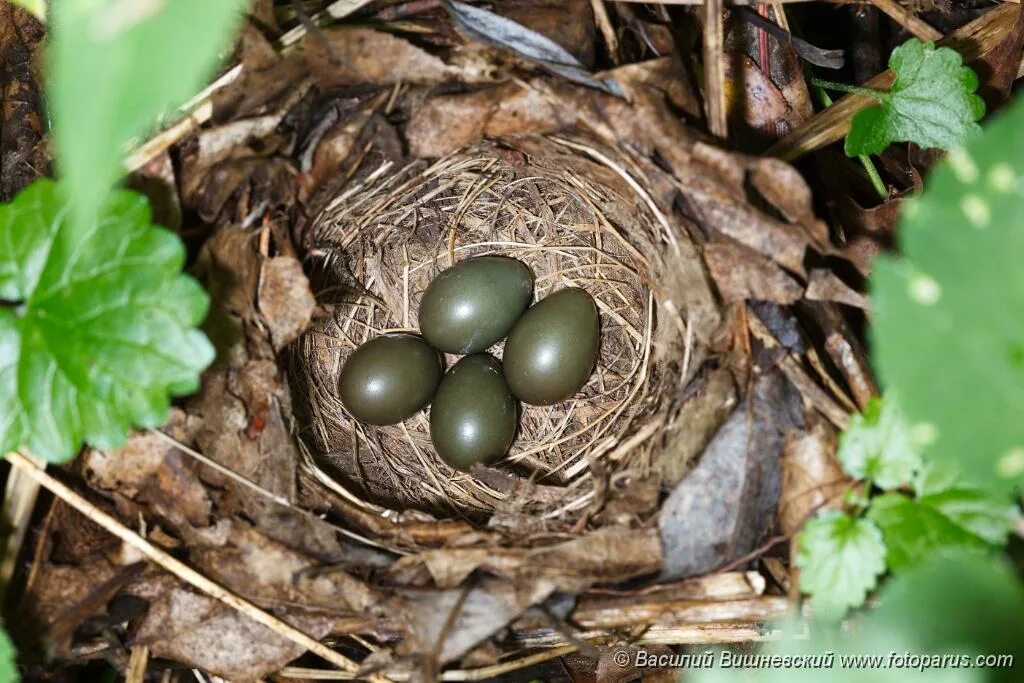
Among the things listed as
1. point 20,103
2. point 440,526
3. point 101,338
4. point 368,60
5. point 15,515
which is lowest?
point 440,526

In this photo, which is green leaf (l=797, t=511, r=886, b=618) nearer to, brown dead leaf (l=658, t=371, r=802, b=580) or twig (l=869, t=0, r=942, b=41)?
brown dead leaf (l=658, t=371, r=802, b=580)

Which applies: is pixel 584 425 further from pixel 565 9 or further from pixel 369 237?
pixel 565 9

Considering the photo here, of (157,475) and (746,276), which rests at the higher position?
(746,276)

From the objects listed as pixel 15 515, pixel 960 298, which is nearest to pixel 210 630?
pixel 15 515

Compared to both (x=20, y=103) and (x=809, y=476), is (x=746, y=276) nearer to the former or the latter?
(x=809, y=476)

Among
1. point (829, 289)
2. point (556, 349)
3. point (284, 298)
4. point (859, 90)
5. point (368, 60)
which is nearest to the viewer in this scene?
point (829, 289)

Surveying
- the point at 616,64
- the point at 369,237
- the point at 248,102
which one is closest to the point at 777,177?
the point at 616,64
